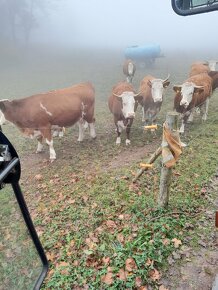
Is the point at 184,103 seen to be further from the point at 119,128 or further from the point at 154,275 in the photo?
the point at 154,275

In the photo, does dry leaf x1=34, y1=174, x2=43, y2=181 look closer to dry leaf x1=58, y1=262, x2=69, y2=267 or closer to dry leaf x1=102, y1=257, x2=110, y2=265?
dry leaf x1=58, y1=262, x2=69, y2=267

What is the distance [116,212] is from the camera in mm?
5773

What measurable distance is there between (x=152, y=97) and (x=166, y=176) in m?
5.84

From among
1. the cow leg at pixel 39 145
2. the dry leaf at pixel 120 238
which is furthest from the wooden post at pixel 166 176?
the cow leg at pixel 39 145

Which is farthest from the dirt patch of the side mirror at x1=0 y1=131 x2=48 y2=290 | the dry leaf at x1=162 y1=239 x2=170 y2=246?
the side mirror at x1=0 y1=131 x2=48 y2=290

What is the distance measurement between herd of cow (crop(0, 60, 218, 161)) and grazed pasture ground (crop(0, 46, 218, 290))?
63cm

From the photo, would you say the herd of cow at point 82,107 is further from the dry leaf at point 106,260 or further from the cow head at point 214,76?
the dry leaf at point 106,260

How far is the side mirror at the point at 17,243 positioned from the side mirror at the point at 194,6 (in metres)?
1.43

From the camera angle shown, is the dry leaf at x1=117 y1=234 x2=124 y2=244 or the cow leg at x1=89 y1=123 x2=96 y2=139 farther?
the cow leg at x1=89 y1=123 x2=96 y2=139

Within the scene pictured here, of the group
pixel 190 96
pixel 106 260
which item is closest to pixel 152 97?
pixel 190 96

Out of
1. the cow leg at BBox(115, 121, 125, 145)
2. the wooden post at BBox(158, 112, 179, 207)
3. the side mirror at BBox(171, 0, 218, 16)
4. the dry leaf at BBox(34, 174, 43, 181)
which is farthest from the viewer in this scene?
the cow leg at BBox(115, 121, 125, 145)

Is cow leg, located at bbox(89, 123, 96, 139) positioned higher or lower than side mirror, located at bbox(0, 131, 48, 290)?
lower

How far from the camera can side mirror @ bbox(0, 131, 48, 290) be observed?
1509mm

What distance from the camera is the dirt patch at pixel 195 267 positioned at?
4.27 m
